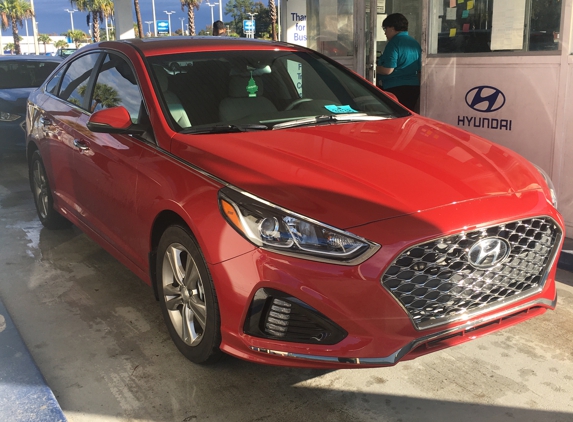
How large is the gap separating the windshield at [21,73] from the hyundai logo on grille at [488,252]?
933cm

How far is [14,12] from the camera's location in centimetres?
7419

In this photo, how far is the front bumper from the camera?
2549 millimetres

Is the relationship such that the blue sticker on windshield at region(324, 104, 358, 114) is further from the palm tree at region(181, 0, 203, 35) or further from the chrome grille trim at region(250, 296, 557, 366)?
the palm tree at region(181, 0, 203, 35)

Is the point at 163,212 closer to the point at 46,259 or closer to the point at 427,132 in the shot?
the point at 427,132

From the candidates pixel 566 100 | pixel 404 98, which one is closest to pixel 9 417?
pixel 566 100

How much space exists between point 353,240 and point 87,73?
9.93 ft

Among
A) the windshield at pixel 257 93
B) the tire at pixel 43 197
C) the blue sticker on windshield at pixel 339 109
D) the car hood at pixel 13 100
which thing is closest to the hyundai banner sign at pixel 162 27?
the car hood at pixel 13 100

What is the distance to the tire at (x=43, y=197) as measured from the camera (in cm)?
561

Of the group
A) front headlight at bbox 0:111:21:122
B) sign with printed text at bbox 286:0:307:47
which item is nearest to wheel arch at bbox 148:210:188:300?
front headlight at bbox 0:111:21:122

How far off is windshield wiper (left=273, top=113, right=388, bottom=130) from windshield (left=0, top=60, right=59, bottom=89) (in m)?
7.93

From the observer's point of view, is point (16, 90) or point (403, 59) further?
point (16, 90)

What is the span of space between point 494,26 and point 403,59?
1454 millimetres

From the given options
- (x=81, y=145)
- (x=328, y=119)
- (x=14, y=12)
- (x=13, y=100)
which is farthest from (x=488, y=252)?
(x=14, y=12)

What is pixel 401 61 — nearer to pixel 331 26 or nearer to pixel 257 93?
pixel 331 26
